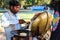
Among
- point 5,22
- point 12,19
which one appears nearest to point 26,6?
point 12,19

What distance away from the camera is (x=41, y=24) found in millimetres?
21719

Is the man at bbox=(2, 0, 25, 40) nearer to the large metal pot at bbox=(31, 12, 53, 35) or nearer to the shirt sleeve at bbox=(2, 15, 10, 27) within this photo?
the shirt sleeve at bbox=(2, 15, 10, 27)

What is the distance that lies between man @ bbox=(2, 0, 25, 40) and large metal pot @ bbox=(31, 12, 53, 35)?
26 cm

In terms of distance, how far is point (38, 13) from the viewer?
2172 centimetres

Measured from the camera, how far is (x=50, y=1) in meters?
21.7

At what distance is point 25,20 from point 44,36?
1.62 ft

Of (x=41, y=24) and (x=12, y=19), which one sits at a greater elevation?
(x=12, y=19)

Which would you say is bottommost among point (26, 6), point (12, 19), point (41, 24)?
point (41, 24)

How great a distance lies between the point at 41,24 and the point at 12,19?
0.57 meters

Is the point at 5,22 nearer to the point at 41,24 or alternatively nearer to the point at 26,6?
the point at 26,6

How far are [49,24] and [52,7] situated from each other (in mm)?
338

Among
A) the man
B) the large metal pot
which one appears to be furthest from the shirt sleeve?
the large metal pot

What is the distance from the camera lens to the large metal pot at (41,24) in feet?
71.2

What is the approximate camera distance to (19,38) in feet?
71.3
